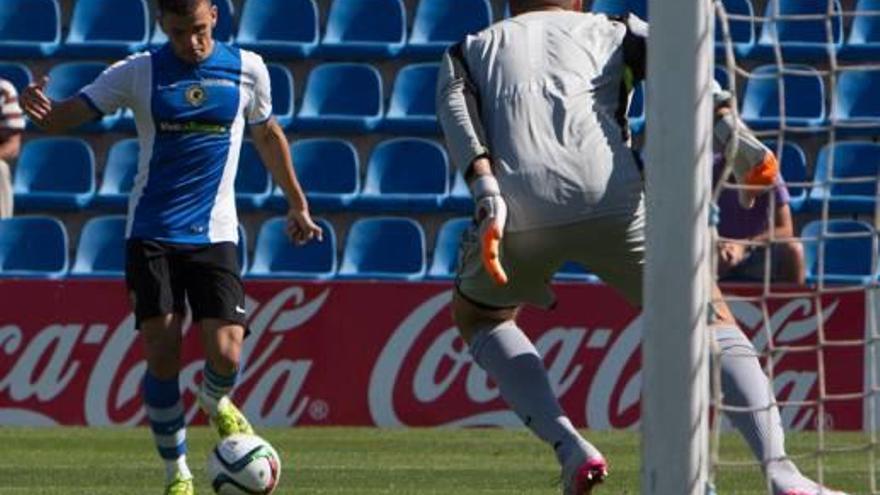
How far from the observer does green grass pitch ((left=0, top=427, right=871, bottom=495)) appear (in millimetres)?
9453

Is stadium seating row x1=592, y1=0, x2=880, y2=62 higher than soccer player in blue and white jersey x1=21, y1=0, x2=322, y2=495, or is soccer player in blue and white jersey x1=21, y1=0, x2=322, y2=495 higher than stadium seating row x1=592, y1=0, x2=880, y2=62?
soccer player in blue and white jersey x1=21, y1=0, x2=322, y2=495

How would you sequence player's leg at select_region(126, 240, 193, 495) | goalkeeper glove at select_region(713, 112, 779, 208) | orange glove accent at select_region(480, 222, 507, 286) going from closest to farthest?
1. goalkeeper glove at select_region(713, 112, 779, 208)
2. orange glove accent at select_region(480, 222, 507, 286)
3. player's leg at select_region(126, 240, 193, 495)

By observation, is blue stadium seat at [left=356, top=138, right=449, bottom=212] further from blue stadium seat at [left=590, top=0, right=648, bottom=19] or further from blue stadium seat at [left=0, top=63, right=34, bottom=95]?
blue stadium seat at [left=0, top=63, right=34, bottom=95]

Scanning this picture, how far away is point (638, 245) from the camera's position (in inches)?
260

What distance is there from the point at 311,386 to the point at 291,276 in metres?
1.33

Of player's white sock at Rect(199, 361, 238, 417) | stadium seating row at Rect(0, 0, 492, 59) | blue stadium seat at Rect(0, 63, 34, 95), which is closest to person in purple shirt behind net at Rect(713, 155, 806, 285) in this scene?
player's white sock at Rect(199, 361, 238, 417)

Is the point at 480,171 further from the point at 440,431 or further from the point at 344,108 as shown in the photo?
the point at 344,108

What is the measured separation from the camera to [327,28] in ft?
54.4

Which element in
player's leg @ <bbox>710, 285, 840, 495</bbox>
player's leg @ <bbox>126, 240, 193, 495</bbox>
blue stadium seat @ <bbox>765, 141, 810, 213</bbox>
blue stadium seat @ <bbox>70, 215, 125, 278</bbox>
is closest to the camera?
player's leg @ <bbox>710, 285, 840, 495</bbox>

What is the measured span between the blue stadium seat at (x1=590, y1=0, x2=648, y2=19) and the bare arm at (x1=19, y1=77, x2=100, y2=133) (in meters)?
8.04

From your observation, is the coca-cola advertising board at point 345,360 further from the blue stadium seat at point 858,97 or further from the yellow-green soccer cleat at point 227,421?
the yellow-green soccer cleat at point 227,421

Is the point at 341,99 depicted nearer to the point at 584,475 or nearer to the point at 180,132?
the point at 180,132

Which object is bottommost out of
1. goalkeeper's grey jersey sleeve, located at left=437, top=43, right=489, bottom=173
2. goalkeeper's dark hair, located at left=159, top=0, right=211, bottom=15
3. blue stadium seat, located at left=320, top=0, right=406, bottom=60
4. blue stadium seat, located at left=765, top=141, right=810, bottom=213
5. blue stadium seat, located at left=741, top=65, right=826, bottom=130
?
Answer: blue stadium seat, located at left=765, top=141, right=810, bottom=213

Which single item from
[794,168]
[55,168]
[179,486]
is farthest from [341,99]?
[179,486]
